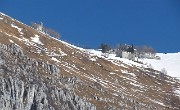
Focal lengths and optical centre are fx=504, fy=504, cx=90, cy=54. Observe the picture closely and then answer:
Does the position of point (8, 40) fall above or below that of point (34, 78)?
above

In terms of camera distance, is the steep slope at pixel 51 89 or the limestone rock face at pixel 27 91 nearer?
the limestone rock face at pixel 27 91

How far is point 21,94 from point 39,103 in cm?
521

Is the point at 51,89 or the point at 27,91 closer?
the point at 27,91

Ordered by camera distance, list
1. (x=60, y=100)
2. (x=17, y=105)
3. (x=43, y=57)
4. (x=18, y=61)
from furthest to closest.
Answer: (x=43, y=57), (x=18, y=61), (x=60, y=100), (x=17, y=105)

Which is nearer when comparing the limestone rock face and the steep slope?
the limestone rock face

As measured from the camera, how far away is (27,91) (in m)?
132

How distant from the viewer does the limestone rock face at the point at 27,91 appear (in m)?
127

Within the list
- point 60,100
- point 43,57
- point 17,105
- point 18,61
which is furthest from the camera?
point 43,57

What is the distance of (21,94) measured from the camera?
427 feet

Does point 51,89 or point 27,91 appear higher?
point 51,89

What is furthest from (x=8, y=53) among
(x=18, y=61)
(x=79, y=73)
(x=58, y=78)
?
(x=79, y=73)

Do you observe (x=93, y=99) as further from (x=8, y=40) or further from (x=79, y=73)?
(x=8, y=40)

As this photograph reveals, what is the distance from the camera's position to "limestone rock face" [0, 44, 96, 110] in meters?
127

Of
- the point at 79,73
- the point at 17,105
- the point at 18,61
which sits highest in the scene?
the point at 79,73
